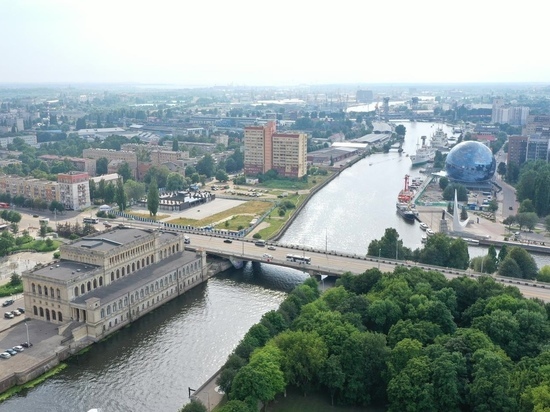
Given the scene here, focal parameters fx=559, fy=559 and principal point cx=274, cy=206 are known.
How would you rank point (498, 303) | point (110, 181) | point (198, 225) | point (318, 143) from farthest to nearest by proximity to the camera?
1. point (318, 143)
2. point (110, 181)
3. point (198, 225)
4. point (498, 303)

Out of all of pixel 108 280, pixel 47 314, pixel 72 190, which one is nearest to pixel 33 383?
pixel 47 314

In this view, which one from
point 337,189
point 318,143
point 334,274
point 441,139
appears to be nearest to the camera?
point 334,274

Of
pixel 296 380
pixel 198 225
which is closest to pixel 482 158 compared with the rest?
pixel 198 225

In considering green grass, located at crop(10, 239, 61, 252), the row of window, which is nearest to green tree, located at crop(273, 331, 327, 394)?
the row of window

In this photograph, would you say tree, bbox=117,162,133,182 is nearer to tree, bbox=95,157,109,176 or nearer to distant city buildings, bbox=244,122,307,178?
tree, bbox=95,157,109,176

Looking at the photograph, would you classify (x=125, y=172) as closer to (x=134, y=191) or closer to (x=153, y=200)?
(x=134, y=191)

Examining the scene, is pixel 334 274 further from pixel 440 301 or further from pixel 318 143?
pixel 318 143

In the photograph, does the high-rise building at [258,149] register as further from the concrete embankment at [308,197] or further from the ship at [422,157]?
the ship at [422,157]
